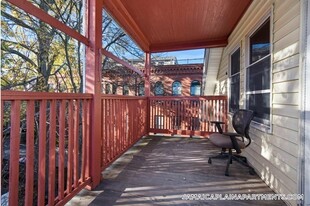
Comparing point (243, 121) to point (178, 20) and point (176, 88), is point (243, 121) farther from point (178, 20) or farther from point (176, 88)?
point (176, 88)

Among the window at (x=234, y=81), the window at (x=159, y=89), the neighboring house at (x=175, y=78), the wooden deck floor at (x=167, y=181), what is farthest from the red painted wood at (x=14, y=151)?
the window at (x=159, y=89)

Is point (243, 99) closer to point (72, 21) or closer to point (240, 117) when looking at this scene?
point (240, 117)

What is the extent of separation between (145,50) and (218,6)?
239 centimetres

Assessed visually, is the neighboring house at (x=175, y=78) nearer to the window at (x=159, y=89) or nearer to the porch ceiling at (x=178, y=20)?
the window at (x=159, y=89)

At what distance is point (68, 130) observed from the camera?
188 cm

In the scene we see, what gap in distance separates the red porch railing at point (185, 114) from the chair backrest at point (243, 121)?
1716 mm

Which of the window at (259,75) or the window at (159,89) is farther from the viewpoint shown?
the window at (159,89)

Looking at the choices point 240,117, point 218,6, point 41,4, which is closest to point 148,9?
point 218,6

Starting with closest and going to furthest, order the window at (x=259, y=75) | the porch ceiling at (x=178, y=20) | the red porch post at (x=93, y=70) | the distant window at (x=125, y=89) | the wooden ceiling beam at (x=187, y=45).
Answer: the red porch post at (x=93, y=70), the window at (x=259, y=75), the porch ceiling at (x=178, y=20), the wooden ceiling beam at (x=187, y=45), the distant window at (x=125, y=89)

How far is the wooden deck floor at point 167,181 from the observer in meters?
1.96

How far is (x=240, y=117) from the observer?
311 centimetres

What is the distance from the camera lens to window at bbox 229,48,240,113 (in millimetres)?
4051

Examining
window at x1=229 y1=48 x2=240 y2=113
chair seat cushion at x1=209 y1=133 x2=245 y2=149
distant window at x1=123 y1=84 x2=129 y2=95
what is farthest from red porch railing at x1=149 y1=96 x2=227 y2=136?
distant window at x1=123 y1=84 x2=129 y2=95

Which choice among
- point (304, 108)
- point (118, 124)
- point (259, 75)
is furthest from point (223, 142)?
point (118, 124)
